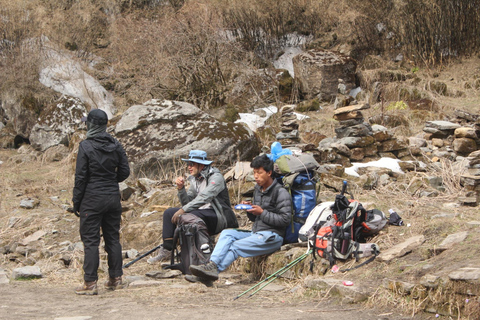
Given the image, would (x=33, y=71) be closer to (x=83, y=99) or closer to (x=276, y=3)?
(x=83, y=99)

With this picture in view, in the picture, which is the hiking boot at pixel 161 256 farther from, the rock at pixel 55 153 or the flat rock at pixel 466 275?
the rock at pixel 55 153

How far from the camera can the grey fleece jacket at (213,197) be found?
554 centimetres

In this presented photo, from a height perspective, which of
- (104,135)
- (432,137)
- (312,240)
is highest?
(104,135)

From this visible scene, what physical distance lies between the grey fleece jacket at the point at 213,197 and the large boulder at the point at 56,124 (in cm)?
835

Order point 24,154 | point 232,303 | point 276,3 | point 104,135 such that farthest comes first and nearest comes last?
point 276,3 < point 24,154 < point 104,135 < point 232,303

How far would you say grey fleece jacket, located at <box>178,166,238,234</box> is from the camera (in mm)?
5535

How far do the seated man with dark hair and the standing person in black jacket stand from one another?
3.56 feet

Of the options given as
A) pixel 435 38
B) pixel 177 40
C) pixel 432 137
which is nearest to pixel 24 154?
pixel 177 40

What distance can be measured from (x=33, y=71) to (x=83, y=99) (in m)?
1.94

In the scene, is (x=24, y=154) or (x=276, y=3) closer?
(x=24, y=154)

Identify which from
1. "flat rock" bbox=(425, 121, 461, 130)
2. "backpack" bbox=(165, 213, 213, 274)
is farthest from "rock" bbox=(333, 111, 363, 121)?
"backpack" bbox=(165, 213, 213, 274)

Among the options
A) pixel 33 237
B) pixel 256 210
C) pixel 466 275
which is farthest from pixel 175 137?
pixel 466 275

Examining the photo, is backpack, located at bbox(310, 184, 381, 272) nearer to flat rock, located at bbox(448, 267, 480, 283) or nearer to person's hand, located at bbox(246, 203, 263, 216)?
person's hand, located at bbox(246, 203, 263, 216)

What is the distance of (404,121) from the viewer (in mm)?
10875
